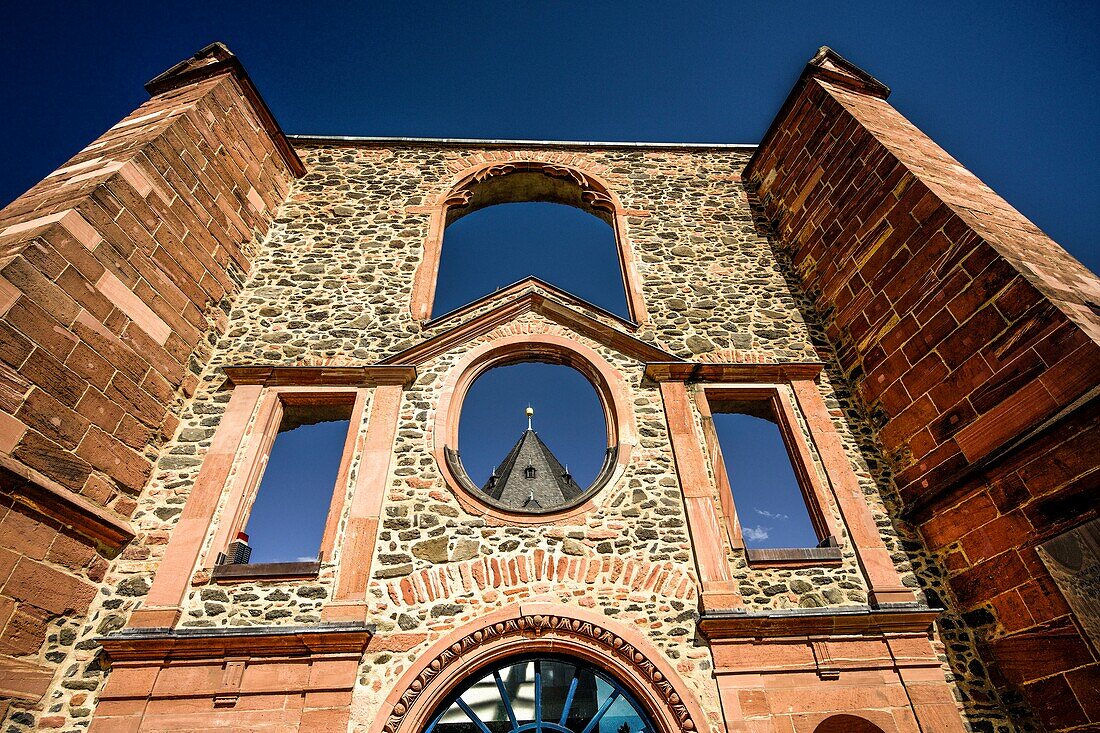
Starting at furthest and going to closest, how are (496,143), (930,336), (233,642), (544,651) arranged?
(496,143) → (930,336) → (544,651) → (233,642)

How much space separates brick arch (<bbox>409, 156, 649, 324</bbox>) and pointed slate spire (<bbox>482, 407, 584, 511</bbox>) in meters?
10.3

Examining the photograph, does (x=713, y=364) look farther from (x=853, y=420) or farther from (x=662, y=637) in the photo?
(x=662, y=637)

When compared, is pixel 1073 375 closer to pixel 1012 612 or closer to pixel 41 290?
pixel 1012 612

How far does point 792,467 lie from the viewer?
21.7 ft

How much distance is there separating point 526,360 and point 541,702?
392 cm

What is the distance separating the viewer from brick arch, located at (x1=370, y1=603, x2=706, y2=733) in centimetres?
459

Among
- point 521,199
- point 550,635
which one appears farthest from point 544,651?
point 521,199

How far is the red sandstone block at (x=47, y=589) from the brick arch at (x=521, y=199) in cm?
452

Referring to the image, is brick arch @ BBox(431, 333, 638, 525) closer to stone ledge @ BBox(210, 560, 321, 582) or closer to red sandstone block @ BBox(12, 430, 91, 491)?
stone ledge @ BBox(210, 560, 321, 582)

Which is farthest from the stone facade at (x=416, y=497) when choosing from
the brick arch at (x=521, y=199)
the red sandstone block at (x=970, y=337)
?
the red sandstone block at (x=970, y=337)

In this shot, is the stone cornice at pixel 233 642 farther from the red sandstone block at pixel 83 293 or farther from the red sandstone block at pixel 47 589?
the red sandstone block at pixel 83 293

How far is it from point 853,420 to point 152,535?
7.74 meters

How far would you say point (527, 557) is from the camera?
17.9 ft

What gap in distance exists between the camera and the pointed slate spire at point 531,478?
61.9 feet
